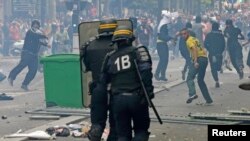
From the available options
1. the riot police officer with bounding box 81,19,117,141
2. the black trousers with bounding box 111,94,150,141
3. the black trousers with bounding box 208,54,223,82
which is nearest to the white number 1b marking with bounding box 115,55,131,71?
the black trousers with bounding box 111,94,150,141

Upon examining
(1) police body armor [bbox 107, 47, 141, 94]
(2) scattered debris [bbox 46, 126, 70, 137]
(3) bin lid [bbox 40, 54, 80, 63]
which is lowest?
(2) scattered debris [bbox 46, 126, 70, 137]

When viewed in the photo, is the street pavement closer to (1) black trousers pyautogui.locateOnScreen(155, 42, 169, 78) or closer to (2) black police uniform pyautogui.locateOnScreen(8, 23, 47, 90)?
(1) black trousers pyautogui.locateOnScreen(155, 42, 169, 78)

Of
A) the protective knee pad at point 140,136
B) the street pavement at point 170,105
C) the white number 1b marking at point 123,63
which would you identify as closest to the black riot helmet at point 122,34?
the white number 1b marking at point 123,63

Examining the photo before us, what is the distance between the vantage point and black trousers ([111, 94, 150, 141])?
300 inches

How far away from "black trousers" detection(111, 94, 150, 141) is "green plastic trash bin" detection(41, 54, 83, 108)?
4.83 meters

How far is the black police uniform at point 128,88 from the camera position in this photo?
764cm

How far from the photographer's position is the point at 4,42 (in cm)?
3322

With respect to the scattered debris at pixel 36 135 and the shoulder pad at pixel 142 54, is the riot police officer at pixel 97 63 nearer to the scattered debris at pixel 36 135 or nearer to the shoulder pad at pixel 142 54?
the shoulder pad at pixel 142 54

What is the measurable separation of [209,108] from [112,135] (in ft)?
17.1

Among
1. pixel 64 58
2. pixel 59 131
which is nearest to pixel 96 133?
pixel 59 131

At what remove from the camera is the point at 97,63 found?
839 centimetres

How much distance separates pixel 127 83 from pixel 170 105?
6387 millimetres

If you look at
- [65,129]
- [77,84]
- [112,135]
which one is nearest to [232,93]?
[77,84]

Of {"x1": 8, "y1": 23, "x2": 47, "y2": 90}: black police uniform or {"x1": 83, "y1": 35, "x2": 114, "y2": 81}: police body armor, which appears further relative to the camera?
{"x1": 8, "y1": 23, "x2": 47, "y2": 90}: black police uniform
